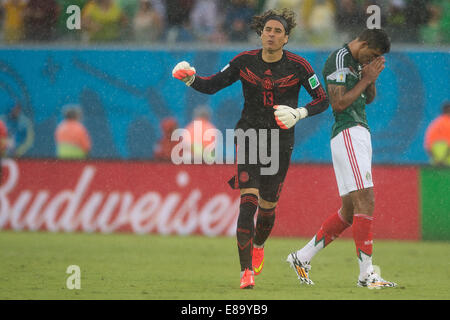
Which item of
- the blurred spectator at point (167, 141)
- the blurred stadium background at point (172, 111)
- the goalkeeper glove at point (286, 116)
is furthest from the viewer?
the blurred spectator at point (167, 141)

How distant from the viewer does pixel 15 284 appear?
24.6 ft

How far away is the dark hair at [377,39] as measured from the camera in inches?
292

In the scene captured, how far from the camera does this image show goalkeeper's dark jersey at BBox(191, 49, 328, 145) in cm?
758

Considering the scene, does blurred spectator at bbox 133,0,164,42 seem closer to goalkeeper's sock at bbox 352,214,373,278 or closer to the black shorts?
the black shorts

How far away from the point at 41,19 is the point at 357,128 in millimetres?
11012

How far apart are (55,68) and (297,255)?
11441 mm

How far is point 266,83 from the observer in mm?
7578

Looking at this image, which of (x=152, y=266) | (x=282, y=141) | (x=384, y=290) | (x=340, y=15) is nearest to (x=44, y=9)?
(x=340, y=15)

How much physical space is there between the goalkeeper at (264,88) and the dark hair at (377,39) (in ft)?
1.90

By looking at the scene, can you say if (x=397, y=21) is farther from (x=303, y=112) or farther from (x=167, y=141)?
(x=303, y=112)

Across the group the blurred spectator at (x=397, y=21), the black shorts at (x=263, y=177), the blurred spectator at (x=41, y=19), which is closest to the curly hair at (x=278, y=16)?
the black shorts at (x=263, y=177)

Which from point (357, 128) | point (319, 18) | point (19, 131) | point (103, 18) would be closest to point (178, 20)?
point (103, 18)

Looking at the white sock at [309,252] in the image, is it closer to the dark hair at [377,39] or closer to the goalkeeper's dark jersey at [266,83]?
the goalkeeper's dark jersey at [266,83]

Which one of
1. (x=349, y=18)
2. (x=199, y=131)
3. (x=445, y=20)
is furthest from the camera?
(x=199, y=131)
